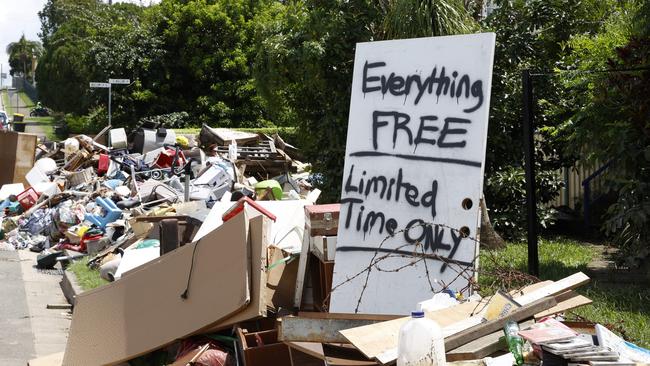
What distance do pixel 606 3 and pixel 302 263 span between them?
295 inches

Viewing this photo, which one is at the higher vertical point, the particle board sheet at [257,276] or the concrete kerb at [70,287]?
the particle board sheet at [257,276]

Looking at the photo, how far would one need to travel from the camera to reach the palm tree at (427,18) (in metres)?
11.2

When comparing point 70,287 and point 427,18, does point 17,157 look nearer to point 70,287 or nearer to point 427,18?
point 70,287

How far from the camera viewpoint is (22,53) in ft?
424

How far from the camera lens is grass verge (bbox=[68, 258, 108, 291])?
1094 cm

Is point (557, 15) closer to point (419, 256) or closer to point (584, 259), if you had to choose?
point (584, 259)

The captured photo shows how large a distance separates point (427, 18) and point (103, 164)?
38.0 ft

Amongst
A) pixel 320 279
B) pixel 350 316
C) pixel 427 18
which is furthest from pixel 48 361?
pixel 427 18

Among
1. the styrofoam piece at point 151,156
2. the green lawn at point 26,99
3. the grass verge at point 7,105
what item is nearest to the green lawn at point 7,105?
the grass verge at point 7,105

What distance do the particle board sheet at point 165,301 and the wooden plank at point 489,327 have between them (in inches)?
71.4

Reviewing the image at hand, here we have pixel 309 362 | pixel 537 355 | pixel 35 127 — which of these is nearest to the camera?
pixel 537 355

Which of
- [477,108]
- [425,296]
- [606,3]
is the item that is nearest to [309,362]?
[425,296]

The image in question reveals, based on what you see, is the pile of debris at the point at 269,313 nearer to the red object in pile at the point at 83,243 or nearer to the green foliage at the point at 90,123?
the red object in pile at the point at 83,243

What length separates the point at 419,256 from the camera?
17.9ft
